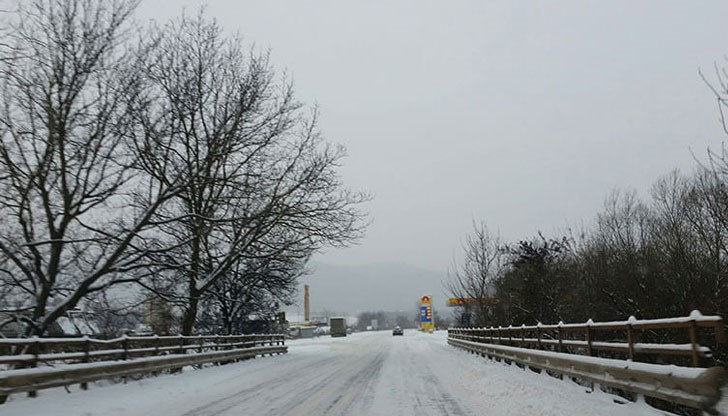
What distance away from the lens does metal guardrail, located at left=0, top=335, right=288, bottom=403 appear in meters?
10.0

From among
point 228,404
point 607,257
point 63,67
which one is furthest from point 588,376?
point 607,257

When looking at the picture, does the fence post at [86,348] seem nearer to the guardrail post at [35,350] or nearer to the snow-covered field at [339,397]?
the snow-covered field at [339,397]

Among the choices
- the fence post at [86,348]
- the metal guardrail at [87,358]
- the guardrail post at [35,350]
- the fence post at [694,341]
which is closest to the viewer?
the fence post at [694,341]

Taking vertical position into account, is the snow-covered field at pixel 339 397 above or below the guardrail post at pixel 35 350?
below

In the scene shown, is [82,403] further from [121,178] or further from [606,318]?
[606,318]

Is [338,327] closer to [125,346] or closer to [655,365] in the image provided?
[125,346]

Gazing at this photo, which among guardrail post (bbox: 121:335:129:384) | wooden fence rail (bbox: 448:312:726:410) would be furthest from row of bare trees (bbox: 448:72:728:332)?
guardrail post (bbox: 121:335:129:384)

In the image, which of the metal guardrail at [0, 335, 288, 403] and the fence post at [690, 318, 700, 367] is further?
the metal guardrail at [0, 335, 288, 403]

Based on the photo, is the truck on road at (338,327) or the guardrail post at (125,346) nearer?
the guardrail post at (125,346)

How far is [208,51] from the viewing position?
2369cm

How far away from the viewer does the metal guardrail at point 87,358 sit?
32.8 feet

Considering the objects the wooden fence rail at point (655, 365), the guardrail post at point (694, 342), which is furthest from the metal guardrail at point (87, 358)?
the guardrail post at point (694, 342)

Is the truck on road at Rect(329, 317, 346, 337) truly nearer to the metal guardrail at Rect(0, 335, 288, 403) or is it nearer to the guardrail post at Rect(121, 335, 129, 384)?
the metal guardrail at Rect(0, 335, 288, 403)

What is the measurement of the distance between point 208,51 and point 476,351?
1806 centimetres
